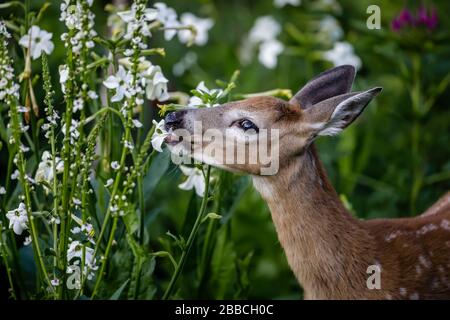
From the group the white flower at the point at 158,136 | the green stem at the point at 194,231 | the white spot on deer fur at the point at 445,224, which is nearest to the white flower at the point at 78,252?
the green stem at the point at 194,231

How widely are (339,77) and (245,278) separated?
40.1 inches

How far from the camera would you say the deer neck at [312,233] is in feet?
11.2

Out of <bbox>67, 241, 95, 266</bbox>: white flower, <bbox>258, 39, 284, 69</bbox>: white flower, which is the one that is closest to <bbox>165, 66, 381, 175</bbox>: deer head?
<bbox>67, 241, 95, 266</bbox>: white flower

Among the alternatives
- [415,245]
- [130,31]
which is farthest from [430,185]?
[130,31]

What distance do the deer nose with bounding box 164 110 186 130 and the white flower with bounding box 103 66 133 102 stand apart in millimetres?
189

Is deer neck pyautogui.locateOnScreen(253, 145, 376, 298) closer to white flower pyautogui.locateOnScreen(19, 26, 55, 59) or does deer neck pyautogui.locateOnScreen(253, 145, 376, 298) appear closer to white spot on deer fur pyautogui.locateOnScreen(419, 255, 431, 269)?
white spot on deer fur pyautogui.locateOnScreen(419, 255, 431, 269)

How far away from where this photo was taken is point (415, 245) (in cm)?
349

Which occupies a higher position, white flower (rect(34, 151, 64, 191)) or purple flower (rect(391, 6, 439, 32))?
purple flower (rect(391, 6, 439, 32))

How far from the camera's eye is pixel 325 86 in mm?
3684

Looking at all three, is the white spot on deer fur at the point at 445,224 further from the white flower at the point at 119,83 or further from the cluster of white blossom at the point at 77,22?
the cluster of white blossom at the point at 77,22

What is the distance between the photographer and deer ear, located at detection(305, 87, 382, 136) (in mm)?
3172

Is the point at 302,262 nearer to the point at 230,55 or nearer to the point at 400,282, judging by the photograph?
the point at 400,282

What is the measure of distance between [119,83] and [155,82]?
22 centimetres

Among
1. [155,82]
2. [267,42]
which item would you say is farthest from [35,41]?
[267,42]
